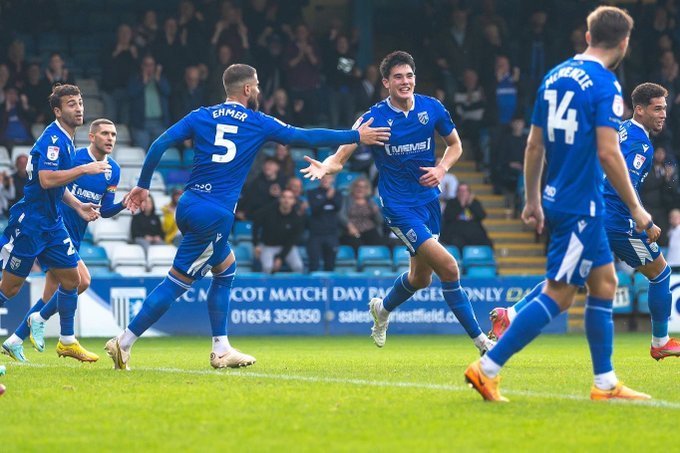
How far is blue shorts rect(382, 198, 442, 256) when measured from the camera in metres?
11.0

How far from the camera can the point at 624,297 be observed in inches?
822

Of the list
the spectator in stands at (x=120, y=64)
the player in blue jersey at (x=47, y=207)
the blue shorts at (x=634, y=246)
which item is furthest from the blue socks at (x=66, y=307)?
the spectator in stands at (x=120, y=64)

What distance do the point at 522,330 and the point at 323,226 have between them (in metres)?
13.1

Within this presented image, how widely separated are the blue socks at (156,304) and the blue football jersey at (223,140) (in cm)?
76

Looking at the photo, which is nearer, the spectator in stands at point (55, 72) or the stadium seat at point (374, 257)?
the stadium seat at point (374, 257)

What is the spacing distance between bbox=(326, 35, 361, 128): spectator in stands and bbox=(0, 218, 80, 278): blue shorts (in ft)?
40.6

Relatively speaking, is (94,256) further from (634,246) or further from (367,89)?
(634,246)

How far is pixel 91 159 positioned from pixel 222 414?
19.4 feet

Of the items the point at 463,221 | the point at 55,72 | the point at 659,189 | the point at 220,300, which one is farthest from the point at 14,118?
the point at 220,300

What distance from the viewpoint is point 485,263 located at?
21172 millimetres

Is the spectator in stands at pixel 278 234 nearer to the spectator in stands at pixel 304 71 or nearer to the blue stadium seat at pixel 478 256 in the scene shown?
the blue stadium seat at pixel 478 256

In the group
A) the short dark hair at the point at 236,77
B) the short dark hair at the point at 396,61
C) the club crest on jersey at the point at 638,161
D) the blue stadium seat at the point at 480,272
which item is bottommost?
the blue stadium seat at the point at 480,272

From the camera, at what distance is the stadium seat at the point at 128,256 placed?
19781 mm

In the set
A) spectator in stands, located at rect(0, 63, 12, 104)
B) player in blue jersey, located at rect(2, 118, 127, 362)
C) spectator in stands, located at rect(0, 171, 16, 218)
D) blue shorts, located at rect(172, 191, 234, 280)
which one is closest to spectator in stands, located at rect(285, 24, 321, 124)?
spectator in stands, located at rect(0, 63, 12, 104)
